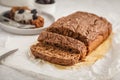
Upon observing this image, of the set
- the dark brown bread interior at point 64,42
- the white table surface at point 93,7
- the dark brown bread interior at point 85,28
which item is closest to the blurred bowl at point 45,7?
the white table surface at point 93,7

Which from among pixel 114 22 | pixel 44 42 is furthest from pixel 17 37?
pixel 114 22

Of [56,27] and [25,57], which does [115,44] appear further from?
[25,57]

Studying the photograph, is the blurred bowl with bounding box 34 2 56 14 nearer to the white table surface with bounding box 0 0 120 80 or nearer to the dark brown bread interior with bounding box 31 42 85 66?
the white table surface with bounding box 0 0 120 80

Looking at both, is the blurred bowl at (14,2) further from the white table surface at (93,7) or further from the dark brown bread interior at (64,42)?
the dark brown bread interior at (64,42)

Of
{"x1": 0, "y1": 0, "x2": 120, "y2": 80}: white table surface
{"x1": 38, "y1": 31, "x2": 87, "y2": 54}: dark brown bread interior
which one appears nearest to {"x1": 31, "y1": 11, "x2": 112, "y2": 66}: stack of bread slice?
{"x1": 38, "y1": 31, "x2": 87, "y2": 54}: dark brown bread interior

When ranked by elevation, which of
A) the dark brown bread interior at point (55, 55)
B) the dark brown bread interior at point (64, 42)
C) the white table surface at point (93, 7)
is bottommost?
the dark brown bread interior at point (55, 55)

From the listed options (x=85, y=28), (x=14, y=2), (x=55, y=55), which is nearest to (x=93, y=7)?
(x=14, y=2)

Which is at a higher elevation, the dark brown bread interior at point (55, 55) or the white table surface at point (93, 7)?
the white table surface at point (93, 7)
